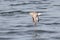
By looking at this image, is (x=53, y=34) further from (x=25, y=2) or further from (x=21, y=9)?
(x=25, y=2)

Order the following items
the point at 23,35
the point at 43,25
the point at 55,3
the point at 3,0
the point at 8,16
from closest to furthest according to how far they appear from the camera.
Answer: the point at 23,35 < the point at 43,25 < the point at 8,16 < the point at 55,3 < the point at 3,0

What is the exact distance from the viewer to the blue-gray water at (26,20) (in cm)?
1817

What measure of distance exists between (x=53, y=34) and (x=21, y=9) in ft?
28.0

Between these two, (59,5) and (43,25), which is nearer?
(43,25)

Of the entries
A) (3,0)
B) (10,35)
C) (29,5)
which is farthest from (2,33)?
(3,0)

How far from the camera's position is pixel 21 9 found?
26516 millimetres

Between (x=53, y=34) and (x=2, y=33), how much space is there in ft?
9.59

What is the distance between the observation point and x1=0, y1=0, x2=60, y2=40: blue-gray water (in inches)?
715

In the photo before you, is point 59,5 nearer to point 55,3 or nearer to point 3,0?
point 55,3

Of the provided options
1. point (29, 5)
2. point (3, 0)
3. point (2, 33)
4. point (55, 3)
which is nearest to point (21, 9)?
point (29, 5)

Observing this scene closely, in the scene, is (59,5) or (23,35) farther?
(59,5)


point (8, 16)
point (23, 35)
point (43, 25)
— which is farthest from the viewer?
point (8, 16)

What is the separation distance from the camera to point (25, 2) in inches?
1175

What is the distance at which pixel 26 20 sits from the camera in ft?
72.3
